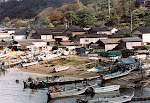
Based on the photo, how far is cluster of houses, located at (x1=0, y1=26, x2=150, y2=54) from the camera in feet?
214

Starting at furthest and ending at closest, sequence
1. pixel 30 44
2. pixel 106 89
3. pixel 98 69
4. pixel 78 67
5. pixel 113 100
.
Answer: pixel 30 44 < pixel 78 67 < pixel 98 69 < pixel 106 89 < pixel 113 100

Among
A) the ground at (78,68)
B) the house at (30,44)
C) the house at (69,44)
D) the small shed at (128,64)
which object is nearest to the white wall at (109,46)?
the ground at (78,68)

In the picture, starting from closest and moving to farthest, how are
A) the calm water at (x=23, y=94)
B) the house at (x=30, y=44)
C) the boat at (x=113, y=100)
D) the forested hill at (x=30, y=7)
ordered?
the boat at (x=113, y=100) < the calm water at (x=23, y=94) < the house at (x=30, y=44) < the forested hill at (x=30, y=7)

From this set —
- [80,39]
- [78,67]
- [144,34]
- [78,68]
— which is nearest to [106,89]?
[78,68]

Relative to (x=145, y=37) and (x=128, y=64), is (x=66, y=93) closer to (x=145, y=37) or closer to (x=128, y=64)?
(x=128, y=64)

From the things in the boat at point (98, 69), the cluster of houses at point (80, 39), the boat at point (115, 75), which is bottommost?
the boat at point (115, 75)

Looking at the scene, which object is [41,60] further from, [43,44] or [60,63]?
[43,44]

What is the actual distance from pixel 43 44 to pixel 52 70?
30.0m

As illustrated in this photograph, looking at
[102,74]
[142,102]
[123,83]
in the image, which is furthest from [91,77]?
[142,102]

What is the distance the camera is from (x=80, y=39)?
74.5m

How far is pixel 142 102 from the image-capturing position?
1294 inches

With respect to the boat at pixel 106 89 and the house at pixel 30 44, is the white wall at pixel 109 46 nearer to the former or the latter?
the house at pixel 30 44

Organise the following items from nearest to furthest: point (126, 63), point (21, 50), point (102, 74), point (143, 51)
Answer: point (102, 74) < point (126, 63) < point (143, 51) < point (21, 50)

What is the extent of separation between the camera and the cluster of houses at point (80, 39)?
65.2 metres
